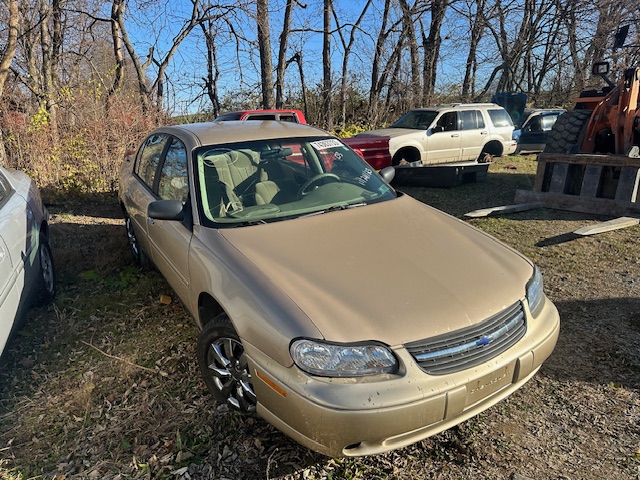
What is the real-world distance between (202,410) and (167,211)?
4.30 ft

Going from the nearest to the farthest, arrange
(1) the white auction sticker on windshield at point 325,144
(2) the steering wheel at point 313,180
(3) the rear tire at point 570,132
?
(2) the steering wheel at point 313,180
(1) the white auction sticker on windshield at point 325,144
(3) the rear tire at point 570,132

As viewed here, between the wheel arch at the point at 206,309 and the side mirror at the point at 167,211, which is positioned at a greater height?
the side mirror at the point at 167,211

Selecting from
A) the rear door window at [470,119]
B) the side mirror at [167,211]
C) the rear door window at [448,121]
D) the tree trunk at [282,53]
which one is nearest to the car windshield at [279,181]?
the side mirror at [167,211]

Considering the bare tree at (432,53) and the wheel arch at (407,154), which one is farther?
the bare tree at (432,53)

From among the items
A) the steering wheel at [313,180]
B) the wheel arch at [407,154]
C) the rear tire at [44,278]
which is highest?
the steering wheel at [313,180]

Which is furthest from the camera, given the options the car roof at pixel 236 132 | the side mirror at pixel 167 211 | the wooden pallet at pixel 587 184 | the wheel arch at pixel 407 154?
the wheel arch at pixel 407 154

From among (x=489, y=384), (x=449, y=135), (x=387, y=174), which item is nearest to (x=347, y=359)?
(x=489, y=384)

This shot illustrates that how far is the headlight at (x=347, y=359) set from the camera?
195cm

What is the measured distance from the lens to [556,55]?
25.7 meters

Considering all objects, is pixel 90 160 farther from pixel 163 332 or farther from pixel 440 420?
pixel 440 420

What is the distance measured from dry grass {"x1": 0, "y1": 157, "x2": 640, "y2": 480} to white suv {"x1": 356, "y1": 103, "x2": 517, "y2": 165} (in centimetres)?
577

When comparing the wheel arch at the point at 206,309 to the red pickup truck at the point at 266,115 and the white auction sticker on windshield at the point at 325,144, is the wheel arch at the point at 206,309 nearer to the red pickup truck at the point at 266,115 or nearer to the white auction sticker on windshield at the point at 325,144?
the white auction sticker on windshield at the point at 325,144

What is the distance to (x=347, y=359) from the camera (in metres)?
1.95

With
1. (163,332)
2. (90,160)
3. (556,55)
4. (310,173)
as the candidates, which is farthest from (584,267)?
(556,55)
